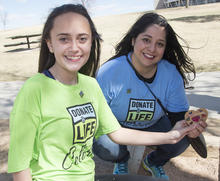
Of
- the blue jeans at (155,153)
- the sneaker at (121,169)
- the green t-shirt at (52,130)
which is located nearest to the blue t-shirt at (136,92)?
the blue jeans at (155,153)

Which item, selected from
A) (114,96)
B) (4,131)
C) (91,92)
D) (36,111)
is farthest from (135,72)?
(4,131)

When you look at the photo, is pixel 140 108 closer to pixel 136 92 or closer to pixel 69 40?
pixel 136 92

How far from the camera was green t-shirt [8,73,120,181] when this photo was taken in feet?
4.15

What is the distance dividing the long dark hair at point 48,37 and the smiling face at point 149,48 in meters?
0.57

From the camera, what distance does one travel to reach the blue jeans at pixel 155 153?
240cm

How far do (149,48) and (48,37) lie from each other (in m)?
1.01

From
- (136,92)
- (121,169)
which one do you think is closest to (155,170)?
(121,169)

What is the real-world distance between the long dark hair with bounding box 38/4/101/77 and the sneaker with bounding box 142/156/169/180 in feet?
3.83

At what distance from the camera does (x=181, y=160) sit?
285 centimetres

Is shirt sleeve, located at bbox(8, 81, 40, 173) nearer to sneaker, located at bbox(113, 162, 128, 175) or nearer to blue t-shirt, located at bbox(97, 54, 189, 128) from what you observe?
blue t-shirt, located at bbox(97, 54, 189, 128)

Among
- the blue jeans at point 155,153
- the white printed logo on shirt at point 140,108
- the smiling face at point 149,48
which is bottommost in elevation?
the blue jeans at point 155,153

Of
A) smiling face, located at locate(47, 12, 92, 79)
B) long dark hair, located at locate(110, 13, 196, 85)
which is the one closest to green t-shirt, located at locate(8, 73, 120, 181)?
smiling face, located at locate(47, 12, 92, 79)

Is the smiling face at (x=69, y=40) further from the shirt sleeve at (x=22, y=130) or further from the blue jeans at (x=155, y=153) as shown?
the blue jeans at (x=155, y=153)

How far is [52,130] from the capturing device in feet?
4.47
